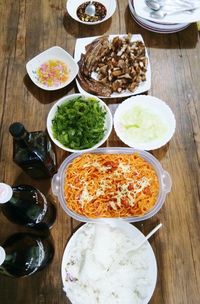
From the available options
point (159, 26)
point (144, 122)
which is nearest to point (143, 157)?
point (144, 122)

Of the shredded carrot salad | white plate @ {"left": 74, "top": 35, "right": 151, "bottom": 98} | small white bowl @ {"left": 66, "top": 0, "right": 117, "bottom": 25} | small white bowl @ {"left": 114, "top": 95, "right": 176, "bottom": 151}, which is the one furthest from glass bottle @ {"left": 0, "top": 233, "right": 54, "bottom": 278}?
small white bowl @ {"left": 66, "top": 0, "right": 117, "bottom": 25}

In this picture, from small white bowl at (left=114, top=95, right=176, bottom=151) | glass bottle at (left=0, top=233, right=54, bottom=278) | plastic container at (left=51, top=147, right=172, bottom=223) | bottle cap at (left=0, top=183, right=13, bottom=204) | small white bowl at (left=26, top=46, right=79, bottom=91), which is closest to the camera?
bottle cap at (left=0, top=183, right=13, bottom=204)

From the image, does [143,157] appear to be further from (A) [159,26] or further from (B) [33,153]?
(A) [159,26]

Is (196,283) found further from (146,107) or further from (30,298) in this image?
(146,107)

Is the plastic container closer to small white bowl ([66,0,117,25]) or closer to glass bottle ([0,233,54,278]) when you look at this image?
glass bottle ([0,233,54,278])

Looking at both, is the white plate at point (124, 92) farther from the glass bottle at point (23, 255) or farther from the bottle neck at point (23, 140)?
the glass bottle at point (23, 255)

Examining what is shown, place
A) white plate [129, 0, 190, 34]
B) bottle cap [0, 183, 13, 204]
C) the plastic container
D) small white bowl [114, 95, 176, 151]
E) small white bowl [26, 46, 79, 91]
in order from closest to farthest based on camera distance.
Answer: bottle cap [0, 183, 13, 204] → the plastic container → small white bowl [114, 95, 176, 151] → small white bowl [26, 46, 79, 91] → white plate [129, 0, 190, 34]
